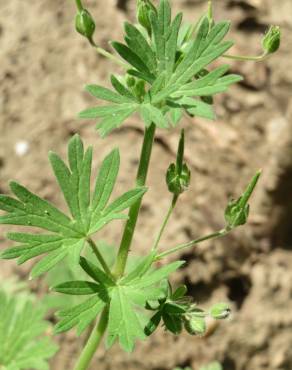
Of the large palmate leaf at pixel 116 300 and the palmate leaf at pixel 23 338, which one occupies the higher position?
the large palmate leaf at pixel 116 300

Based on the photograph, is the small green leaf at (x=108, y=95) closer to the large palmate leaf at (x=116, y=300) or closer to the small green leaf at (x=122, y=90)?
the small green leaf at (x=122, y=90)

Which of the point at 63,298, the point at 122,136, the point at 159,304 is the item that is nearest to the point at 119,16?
the point at 122,136

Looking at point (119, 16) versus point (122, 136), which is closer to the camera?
point (122, 136)

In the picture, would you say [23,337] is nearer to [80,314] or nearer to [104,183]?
[80,314]

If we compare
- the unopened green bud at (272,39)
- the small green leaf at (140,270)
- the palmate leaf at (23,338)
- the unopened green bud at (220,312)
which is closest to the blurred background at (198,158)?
the palmate leaf at (23,338)

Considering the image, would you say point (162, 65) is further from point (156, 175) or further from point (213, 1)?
point (213, 1)

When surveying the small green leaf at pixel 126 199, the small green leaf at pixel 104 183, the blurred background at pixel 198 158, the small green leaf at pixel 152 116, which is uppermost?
the small green leaf at pixel 152 116

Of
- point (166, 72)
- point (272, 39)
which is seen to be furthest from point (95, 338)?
point (272, 39)
